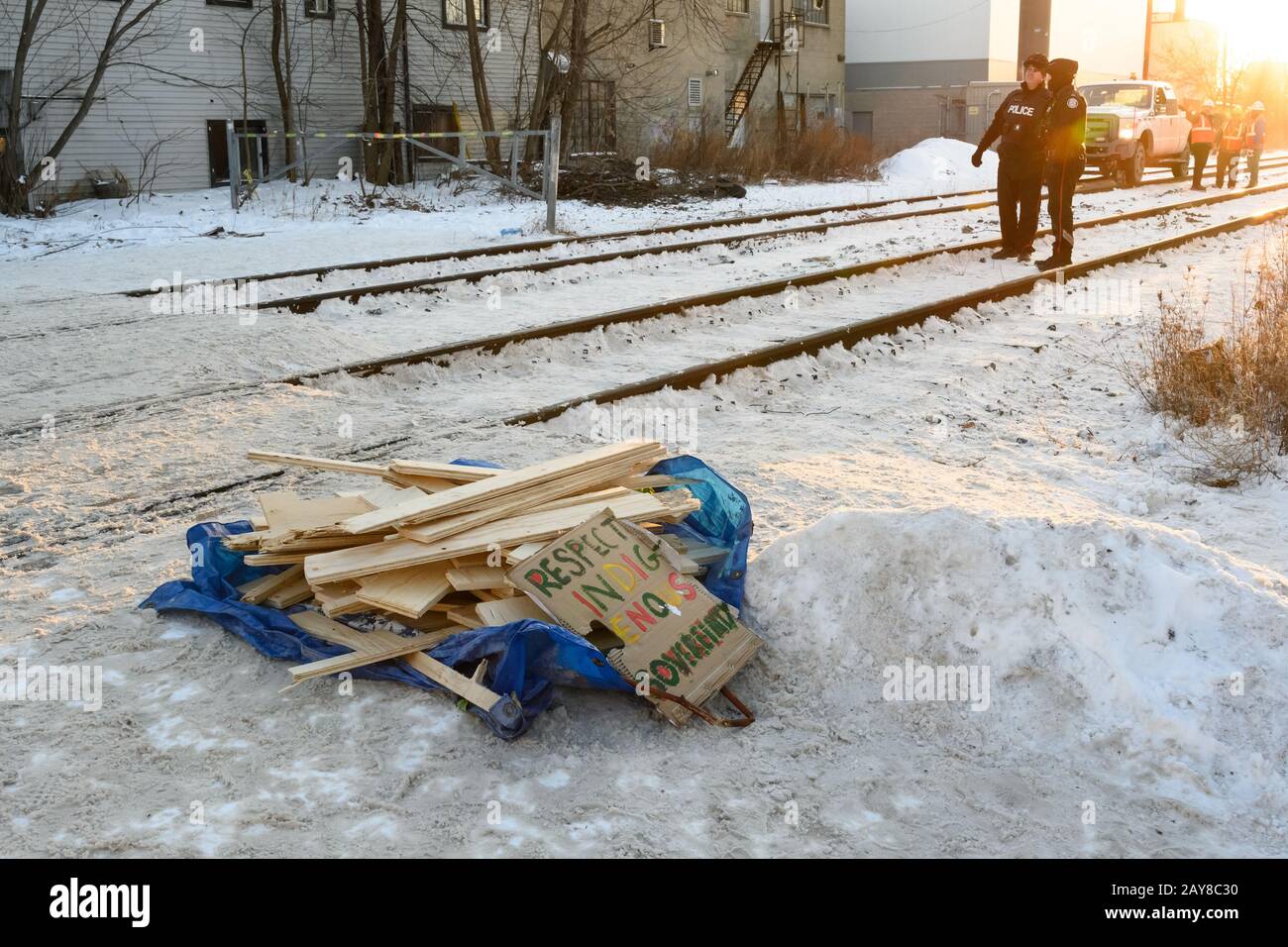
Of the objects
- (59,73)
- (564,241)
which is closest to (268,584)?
(564,241)

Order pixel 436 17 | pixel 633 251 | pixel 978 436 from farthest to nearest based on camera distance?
pixel 436 17 → pixel 633 251 → pixel 978 436

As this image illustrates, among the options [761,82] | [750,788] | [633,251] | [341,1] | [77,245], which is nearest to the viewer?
[750,788]

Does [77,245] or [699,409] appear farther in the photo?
[77,245]

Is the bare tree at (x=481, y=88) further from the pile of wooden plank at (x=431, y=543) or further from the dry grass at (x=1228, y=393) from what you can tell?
the pile of wooden plank at (x=431, y=543)

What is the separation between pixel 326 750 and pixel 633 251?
11.6m

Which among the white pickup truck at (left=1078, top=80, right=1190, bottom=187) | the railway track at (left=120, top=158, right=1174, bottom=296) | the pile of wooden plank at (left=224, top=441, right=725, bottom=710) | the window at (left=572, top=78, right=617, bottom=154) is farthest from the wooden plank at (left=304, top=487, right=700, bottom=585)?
the window at (left=572, top=78, right=617, bottom=154)

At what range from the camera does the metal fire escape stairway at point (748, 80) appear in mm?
38481

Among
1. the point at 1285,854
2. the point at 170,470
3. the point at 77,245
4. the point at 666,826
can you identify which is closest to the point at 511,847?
the point at 666,826

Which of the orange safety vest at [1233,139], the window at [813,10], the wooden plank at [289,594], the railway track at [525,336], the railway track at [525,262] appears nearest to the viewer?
the wooden plank at [289,594]

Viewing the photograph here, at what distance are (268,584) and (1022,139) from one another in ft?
35.9

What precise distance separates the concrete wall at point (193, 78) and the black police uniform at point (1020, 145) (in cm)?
1606

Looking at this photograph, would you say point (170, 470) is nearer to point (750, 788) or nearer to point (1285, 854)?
point (750, 788)

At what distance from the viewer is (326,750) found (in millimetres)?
3807

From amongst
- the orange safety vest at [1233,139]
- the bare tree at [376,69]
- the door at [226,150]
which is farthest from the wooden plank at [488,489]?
the orange safety vest at [1233,139]
